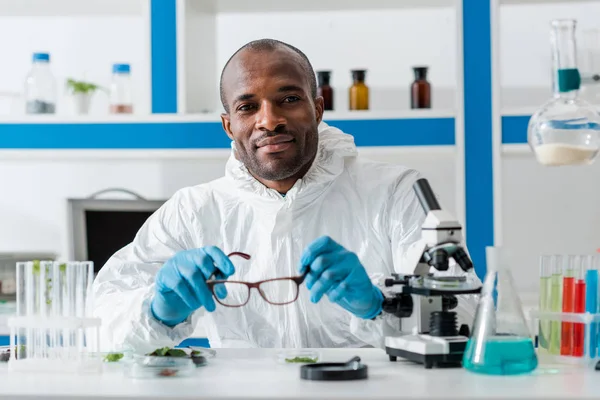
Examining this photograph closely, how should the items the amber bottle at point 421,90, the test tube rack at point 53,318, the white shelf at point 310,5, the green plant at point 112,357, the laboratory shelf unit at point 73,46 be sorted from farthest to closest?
1. the laboratory shelf unit at point 73,46
2. the white shelf at point 310,5
3. the amber bottle at point 421,90
4. the green plant at point 112,357
5. the test tube rack at point 53,318

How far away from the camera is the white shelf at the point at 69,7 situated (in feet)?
10.2

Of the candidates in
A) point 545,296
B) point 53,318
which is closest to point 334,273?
point 545,296

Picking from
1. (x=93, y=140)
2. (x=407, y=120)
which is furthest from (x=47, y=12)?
(x=407, y=120)

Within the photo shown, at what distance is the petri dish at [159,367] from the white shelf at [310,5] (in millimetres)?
1933

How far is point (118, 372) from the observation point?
4.42ft

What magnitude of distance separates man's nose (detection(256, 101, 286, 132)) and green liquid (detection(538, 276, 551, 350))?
732 millimetres

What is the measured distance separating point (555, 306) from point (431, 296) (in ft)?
0.64

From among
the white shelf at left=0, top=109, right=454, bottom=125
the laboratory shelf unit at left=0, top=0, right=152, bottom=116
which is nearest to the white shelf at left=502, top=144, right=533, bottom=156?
the white shelf at left=0, top=109, right=454, bottom=125

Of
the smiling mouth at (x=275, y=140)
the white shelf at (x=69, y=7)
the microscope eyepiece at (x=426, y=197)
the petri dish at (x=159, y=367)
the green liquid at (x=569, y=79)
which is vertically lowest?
the petri dish at (x=159, y=367)

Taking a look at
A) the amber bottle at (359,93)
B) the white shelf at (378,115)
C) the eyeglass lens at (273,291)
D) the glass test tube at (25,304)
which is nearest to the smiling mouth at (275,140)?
the eyeglass lens at (273,291)

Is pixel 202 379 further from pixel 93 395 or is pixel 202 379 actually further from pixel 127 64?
pixel 127 64

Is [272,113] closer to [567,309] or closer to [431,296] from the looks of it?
[431,296]

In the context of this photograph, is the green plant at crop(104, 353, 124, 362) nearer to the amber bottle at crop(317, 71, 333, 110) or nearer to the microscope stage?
the microscope stage

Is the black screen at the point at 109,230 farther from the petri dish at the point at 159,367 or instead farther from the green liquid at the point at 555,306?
the green liquid at the point at 555,306
